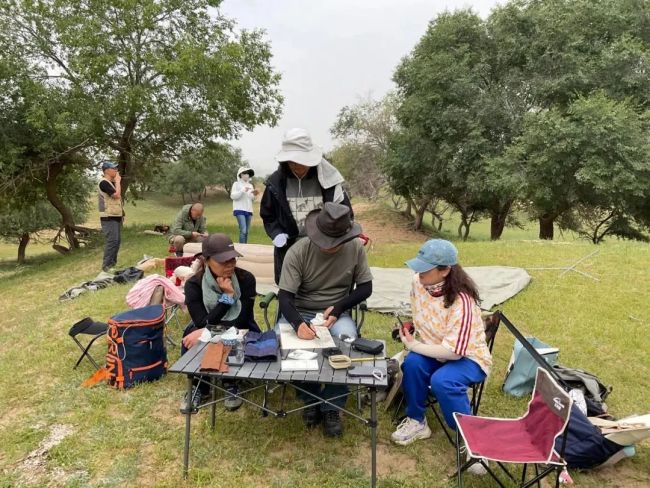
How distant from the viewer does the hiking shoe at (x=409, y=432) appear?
299 cm

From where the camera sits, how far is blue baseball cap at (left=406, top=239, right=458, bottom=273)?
274 centimetres

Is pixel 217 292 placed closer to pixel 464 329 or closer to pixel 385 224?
pixel 464 329

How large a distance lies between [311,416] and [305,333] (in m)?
0.65

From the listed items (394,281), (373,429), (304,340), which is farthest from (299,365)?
(394,281)

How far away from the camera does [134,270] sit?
7.19 metres

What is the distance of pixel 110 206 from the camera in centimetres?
714

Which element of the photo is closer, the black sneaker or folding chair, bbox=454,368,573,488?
folding chair, bbox=454,368,573,488

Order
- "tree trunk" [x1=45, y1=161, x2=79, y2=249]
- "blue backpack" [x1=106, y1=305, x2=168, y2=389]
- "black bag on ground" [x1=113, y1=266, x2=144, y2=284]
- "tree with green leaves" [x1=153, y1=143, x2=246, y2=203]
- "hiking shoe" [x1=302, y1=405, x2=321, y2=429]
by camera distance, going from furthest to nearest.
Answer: "tree with green leaves" [x1=153, y1=143, x2=246, y2=203] → "tree trunk" [x1=45, y1=161, x2=79, y2=249] → "black bag on ground" [x1=113, y1=266, x2=144, y2=284] → "blue backpack" [x1=106, y1=305, x2=168, y2=389] → "hiking shoe" [x1=302, y1=405, x2=321, y2=429]

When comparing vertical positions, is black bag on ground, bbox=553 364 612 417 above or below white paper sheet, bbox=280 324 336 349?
below

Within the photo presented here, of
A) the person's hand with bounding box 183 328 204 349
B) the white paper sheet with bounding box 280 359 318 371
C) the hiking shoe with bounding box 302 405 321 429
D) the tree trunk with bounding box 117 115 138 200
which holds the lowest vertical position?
the hiking shoe with bounding box 302 405 321 429

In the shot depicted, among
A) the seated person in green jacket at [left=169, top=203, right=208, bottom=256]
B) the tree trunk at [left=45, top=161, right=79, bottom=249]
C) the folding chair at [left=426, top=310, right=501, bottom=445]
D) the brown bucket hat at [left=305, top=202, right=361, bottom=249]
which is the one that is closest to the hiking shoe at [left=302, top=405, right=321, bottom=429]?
the folding chair at [left=426, top=310, right=501, bottom=445]

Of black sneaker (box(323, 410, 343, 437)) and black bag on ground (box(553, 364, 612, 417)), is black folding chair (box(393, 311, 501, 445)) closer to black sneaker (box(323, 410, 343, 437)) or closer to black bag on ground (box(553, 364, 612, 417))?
black sneaker (box(323, 410, 343, 437))

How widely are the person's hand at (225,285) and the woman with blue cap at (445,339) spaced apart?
53.2 inches

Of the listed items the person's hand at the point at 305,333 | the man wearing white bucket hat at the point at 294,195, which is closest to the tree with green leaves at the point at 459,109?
the man wearing white bucket hat at the point at 294,195
